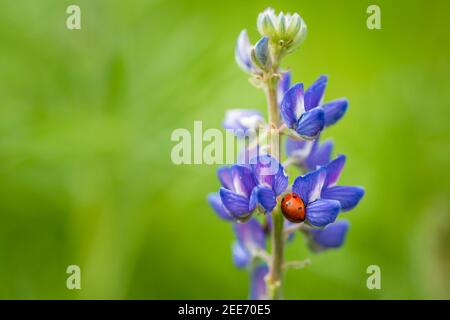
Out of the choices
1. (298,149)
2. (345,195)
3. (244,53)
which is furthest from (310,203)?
(244,53)

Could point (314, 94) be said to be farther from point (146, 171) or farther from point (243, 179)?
point (146, 171)

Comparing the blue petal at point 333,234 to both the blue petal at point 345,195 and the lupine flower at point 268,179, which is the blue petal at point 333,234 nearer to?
the blue petal at point 345,195

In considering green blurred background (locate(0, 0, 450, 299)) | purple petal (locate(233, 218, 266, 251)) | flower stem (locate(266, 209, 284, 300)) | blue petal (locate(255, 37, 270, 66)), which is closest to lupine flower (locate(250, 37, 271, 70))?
blue petal (locate(255, 37, 270, 66))
